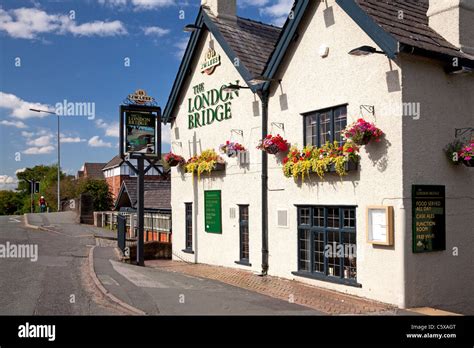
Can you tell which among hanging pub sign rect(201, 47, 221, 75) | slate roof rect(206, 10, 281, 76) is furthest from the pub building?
hanging pub sign rect(201, 47, 221, 75)

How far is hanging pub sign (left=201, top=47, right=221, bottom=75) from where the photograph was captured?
17.2m

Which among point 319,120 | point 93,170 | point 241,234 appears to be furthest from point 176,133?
point 93,170

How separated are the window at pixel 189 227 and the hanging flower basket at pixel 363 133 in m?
9.32

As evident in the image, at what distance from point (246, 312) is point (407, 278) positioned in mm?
3360

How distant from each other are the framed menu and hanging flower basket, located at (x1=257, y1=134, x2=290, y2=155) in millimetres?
3378

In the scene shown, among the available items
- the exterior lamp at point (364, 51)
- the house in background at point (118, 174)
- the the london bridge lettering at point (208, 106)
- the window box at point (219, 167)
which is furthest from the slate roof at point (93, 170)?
the exterior lamp at point (364, 51)

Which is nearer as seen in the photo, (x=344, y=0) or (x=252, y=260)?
(x=344, y=0)

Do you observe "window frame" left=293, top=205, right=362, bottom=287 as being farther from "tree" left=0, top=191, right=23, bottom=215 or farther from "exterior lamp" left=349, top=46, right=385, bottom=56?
"tree" left=0, top=191, right=23, bottom=215

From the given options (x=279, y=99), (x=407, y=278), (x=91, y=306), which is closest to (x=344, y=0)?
(x=279, y=99)

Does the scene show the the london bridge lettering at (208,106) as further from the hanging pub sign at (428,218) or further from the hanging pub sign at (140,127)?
the hanging pub sign at (428,218)

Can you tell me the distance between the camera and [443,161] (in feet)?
36.1

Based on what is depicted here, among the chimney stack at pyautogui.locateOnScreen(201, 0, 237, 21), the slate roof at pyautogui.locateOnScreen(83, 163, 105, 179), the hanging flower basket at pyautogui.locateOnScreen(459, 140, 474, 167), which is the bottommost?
the hanging flower basket at pyautogui.locateOnScreen(459, 140, 474, 167)

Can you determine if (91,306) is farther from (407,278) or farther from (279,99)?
(279,99)
